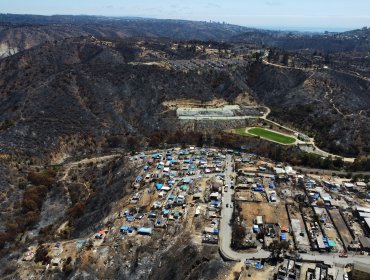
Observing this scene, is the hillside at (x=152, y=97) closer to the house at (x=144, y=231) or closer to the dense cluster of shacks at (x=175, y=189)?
the dense cluster of shacks at (x=175, y=189)

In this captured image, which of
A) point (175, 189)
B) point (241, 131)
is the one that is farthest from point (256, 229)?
point (241, 131)

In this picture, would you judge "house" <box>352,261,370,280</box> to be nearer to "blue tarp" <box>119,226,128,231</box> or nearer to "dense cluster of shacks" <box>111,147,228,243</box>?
"dense cluster of shacks" <box>111,147,228,243</box>

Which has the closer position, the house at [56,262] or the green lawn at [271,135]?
the house at [56,262]

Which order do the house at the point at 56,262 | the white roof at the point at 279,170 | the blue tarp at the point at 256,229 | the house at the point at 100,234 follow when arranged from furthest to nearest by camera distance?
1. the white roof at the point at 279,170
2. the house at the point at 100,234
3. the blue tarp at the point at 256,229
4. the house at the point at 56,262

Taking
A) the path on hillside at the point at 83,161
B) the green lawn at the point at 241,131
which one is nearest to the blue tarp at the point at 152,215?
the path on hillside at the point at 83,161

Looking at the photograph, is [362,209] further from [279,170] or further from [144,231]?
[144,231]

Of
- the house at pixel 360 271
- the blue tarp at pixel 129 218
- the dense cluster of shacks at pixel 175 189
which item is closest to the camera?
the house at pixel 360 271

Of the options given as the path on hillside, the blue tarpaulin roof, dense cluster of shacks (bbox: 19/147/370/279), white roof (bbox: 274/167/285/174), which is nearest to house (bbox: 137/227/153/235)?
dense cluster of shacks (bbox: 19/147/370/279)

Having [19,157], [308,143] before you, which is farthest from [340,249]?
[19,157]
